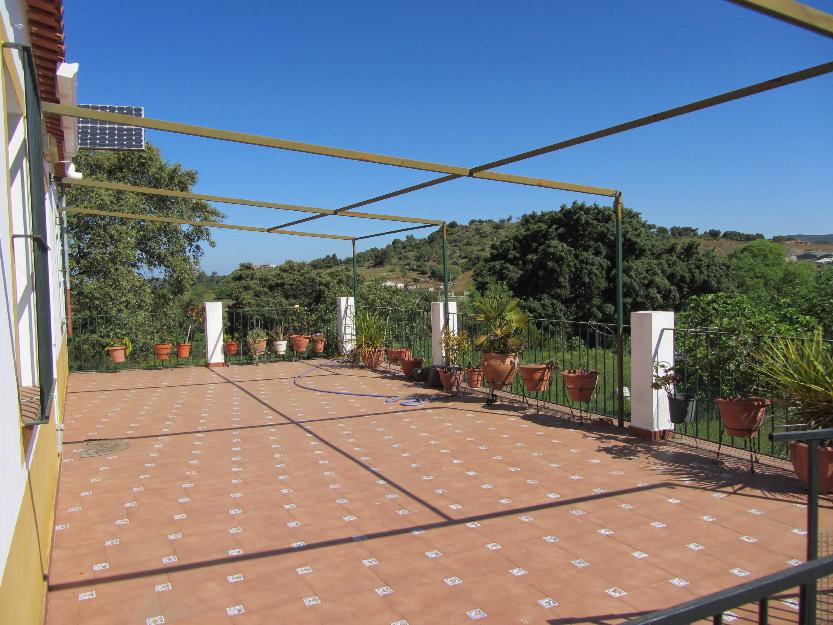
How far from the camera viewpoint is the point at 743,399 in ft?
15.1

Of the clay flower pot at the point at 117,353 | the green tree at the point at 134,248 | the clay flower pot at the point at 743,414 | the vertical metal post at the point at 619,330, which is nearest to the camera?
the clay flower pot at the point at 743,414

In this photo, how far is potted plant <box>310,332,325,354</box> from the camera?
1241cm

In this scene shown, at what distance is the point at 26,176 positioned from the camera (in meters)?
3.91

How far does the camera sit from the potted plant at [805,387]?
380cm

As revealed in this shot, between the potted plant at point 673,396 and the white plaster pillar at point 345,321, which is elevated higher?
the white plaster pillar at point 345,321

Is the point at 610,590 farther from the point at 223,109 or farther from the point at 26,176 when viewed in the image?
the point at 223,109

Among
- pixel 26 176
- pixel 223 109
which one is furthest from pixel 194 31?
pixel 26 176

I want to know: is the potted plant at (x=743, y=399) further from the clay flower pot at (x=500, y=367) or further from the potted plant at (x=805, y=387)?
the clay flower pot at (x=500, y=367)

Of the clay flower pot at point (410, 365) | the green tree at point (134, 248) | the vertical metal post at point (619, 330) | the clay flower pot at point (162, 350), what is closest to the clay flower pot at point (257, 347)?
the clay flower pot at point (162, 350)

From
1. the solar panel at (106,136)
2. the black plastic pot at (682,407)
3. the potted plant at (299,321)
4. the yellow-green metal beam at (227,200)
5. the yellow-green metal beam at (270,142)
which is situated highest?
the solar panel at (106,136)

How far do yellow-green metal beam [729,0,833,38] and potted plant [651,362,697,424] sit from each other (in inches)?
143

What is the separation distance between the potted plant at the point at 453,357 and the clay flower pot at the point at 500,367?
1116 mm

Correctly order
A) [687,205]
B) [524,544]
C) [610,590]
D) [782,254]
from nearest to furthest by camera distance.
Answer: [610,590], [524,544], [687,205], [782,254]

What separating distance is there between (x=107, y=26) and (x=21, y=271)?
5.94m
